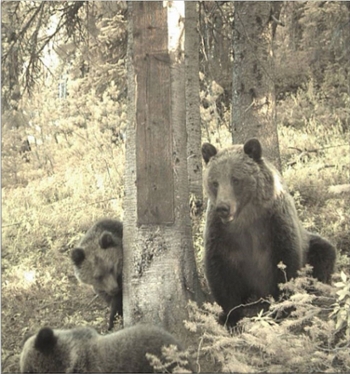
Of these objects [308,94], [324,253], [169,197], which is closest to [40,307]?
[169,197]

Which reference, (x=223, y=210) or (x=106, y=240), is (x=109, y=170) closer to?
(x=106, y=240)

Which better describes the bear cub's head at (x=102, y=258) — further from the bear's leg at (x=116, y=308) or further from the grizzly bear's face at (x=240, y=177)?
the grizzly bear's face at (x=240, y=177)

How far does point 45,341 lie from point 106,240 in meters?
1.80

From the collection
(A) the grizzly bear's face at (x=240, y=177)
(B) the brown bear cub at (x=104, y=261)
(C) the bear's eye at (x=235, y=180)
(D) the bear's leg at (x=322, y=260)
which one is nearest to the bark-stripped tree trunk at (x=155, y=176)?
(A) the grizzly bear's face at (x=240, y=177)

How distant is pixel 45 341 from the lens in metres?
4.82

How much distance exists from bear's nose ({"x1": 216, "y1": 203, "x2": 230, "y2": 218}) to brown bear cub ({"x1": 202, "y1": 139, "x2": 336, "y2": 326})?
0.18 meters

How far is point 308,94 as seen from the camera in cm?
1584

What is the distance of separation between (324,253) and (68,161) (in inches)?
295

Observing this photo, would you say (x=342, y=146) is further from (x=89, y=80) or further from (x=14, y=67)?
(x=14, y=67)

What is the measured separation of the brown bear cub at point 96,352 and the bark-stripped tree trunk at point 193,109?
4.22m

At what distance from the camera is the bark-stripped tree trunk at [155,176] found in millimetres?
5590

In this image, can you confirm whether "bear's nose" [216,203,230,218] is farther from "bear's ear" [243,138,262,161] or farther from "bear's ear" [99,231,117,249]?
"bear's ear" [99,231,117,249]

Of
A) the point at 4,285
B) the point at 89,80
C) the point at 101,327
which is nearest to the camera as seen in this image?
the point at 101,327

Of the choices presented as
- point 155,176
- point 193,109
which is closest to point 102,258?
point 155,176
